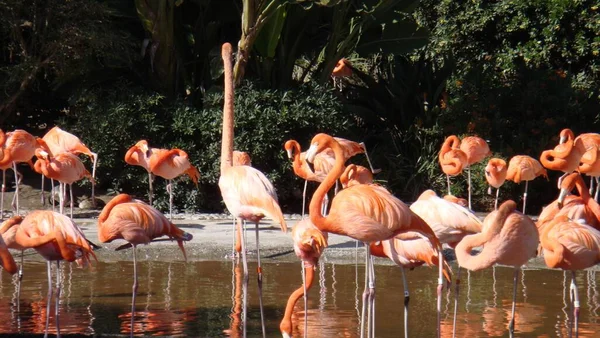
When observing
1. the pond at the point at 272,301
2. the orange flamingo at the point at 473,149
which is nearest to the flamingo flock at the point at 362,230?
the pond at the point at 272,301

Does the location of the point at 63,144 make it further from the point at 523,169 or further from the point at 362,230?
the point at 362,230

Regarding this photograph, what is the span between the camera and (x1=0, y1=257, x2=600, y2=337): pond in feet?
19.9

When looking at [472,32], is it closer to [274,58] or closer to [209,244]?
→ [274,58]

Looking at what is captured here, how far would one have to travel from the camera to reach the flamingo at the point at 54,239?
5.40 meters

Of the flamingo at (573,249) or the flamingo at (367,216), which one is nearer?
the flamingo at (367,216)

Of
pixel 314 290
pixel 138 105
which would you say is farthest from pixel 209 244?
pixel 138 105

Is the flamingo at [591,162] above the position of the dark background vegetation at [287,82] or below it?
below

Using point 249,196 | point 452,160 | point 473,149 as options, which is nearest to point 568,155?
point 452,160

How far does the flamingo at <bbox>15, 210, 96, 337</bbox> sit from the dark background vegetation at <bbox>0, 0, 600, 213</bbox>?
661 cm

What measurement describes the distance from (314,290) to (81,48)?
644 centimetres

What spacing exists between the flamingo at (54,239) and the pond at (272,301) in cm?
46

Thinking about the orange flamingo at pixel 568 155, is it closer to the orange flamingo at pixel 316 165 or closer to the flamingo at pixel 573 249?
the orange flamingo at pixel 316 165

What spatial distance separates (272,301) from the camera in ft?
22.9

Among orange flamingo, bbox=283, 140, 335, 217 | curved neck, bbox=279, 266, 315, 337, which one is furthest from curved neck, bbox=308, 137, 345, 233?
orange flamingo, bbox=283, 140, 335, 217
